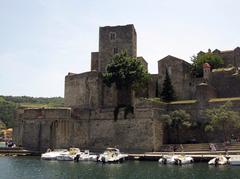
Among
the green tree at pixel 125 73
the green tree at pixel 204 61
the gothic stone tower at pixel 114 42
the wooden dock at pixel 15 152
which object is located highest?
the gothic stone tower at pixel 114 42

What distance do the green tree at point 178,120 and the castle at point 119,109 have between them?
2.84ft

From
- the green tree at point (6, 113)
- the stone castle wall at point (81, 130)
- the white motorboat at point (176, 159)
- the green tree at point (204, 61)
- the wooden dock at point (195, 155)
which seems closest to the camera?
the white motorboat at point (176, 159)

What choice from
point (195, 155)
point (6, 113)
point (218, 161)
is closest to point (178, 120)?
point (195, 155)

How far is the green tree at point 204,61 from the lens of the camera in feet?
165

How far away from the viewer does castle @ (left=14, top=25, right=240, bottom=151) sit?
41469 mm

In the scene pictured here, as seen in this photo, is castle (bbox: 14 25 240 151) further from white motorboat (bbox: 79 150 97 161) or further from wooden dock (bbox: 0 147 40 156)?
white motorboat (bbox: 79 150 97 161)

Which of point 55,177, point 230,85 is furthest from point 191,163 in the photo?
point 230,85

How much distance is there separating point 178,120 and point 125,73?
8.59m

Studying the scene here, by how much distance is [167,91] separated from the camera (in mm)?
47156

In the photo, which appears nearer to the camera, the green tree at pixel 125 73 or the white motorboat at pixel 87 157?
the white motorboat at pixel 87 157

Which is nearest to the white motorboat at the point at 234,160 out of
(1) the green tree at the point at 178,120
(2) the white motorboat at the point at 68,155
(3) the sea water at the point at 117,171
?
(3) the sea water at the point at 117,171

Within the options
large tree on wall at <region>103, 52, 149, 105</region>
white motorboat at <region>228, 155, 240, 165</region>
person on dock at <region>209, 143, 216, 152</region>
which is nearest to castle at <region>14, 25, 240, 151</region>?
large tree on wall at <region>103, 52, 149, 105</region>

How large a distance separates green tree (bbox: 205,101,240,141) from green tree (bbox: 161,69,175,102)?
25.0 feet

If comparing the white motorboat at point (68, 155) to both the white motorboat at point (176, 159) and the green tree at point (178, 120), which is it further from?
the green tree at point (178, 120)
